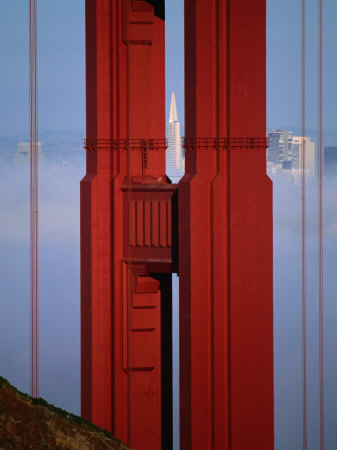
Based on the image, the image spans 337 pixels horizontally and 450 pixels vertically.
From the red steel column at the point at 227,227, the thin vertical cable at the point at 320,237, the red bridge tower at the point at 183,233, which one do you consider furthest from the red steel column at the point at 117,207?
the thin vertical cable at the point at 320,237

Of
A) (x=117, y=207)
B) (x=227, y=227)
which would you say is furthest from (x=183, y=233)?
(x=117, y=207)

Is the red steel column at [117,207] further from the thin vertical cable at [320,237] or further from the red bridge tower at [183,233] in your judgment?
the thin vertical cable at [320,237]

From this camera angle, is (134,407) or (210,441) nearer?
(210,441)

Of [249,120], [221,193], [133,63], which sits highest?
[133,63]

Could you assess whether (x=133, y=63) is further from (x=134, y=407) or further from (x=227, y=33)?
(x=134, y=407)

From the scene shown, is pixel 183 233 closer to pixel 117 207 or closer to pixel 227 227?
pixel 227 227

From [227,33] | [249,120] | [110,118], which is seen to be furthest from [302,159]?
[110,118]
